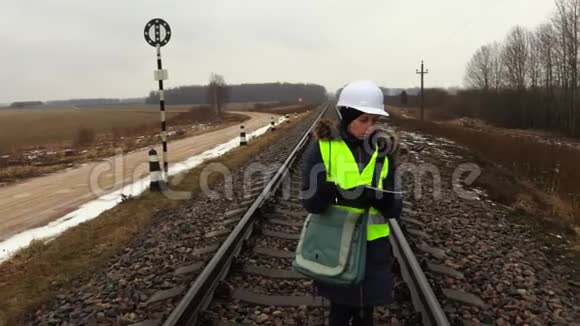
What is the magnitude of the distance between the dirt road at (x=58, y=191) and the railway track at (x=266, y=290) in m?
4.93

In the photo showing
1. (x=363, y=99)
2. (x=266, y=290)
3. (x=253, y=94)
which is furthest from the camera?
(x=253, y=94)

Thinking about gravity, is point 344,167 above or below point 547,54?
below

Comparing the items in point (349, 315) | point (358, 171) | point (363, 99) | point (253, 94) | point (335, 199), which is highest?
point (253, 94)

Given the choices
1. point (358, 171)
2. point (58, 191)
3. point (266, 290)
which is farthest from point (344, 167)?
point (58, 191)

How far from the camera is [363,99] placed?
89.9 inches

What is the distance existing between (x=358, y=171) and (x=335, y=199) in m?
0.19

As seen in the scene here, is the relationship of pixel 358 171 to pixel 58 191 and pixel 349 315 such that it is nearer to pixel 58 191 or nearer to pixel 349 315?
pixel 349 315

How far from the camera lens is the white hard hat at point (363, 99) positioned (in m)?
2.28

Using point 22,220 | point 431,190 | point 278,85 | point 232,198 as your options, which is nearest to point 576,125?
point 431,190

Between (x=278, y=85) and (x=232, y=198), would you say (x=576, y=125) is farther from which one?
(x=278, y=85)

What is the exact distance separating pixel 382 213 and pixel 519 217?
6.08 metres

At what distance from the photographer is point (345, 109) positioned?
233 cm

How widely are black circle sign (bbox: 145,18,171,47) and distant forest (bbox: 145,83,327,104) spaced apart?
139 meters

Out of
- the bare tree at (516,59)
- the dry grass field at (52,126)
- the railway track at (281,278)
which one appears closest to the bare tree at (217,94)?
the dry grass field at (52,126)
